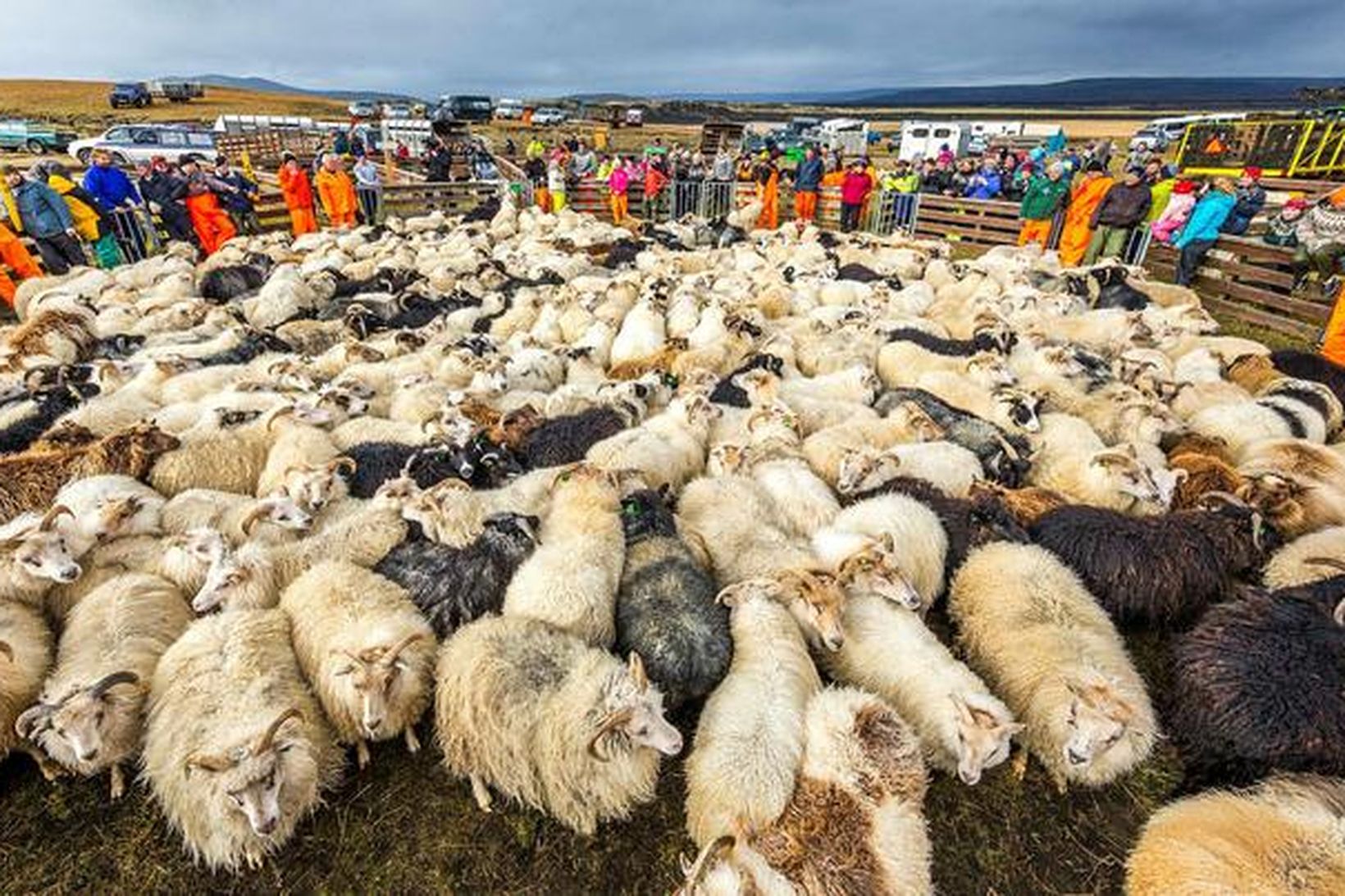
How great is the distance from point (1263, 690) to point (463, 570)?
5234 millimetres

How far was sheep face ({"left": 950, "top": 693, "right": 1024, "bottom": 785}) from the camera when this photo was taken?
380 centimetres

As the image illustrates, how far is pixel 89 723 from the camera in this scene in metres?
3.71

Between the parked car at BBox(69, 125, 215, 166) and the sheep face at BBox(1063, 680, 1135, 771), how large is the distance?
129ft

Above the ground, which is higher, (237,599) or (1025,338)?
(1025,338)

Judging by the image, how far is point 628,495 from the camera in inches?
223

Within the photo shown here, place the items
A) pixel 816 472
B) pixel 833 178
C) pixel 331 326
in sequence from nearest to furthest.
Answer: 1. pixel 816 472
2. pixel 331 326
3. pixel 833 178

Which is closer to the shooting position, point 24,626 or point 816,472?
point 24,626

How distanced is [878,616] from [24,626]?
5771 mm

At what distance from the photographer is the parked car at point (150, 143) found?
102 ft

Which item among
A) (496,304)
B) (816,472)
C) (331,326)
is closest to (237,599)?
(816,472)

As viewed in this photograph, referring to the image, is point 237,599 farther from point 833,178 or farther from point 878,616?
point 833,178

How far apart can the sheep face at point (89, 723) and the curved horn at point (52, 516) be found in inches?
56.9

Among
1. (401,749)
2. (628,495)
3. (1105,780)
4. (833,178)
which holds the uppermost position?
(833,178)

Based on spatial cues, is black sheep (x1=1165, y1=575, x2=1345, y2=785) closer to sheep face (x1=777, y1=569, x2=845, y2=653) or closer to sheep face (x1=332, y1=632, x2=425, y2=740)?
sheep face (x1=777, y1=569, x2=845, y2=653)
